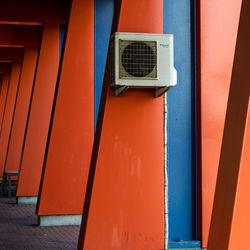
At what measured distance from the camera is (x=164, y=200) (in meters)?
6.42

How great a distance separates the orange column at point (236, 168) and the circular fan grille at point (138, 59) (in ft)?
8.59

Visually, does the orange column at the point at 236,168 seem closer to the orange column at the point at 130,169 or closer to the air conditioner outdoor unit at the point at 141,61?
the air conditioner outdoor unit at the point at 141,61

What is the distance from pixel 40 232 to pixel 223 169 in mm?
6751

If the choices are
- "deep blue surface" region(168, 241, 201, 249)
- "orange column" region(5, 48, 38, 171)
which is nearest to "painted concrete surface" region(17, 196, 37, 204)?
"orange column" region(5, 48, 38, 171)

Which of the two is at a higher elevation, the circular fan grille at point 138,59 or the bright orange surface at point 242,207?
the circular fan grille at point 138,59

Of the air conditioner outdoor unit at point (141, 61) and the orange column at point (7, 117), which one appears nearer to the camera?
the air conditioner outdoor unit at point (141, 61)

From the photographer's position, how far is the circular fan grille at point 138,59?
232 inches

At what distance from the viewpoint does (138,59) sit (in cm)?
591

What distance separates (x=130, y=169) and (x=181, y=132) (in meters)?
1.08

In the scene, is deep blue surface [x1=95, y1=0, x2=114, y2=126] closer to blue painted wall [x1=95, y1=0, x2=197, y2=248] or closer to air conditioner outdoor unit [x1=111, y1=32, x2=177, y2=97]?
blue painted wall [x1=95, y1=0, x2=197, y2=248]

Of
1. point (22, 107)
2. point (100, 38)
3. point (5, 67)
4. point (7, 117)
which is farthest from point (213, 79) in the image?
point (5, 67)

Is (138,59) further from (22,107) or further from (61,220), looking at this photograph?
(22,107)

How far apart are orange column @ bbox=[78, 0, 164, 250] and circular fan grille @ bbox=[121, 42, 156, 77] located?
1.73 ft

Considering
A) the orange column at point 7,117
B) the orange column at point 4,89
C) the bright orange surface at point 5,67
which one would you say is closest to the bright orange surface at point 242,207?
the orange column at point 7,117
